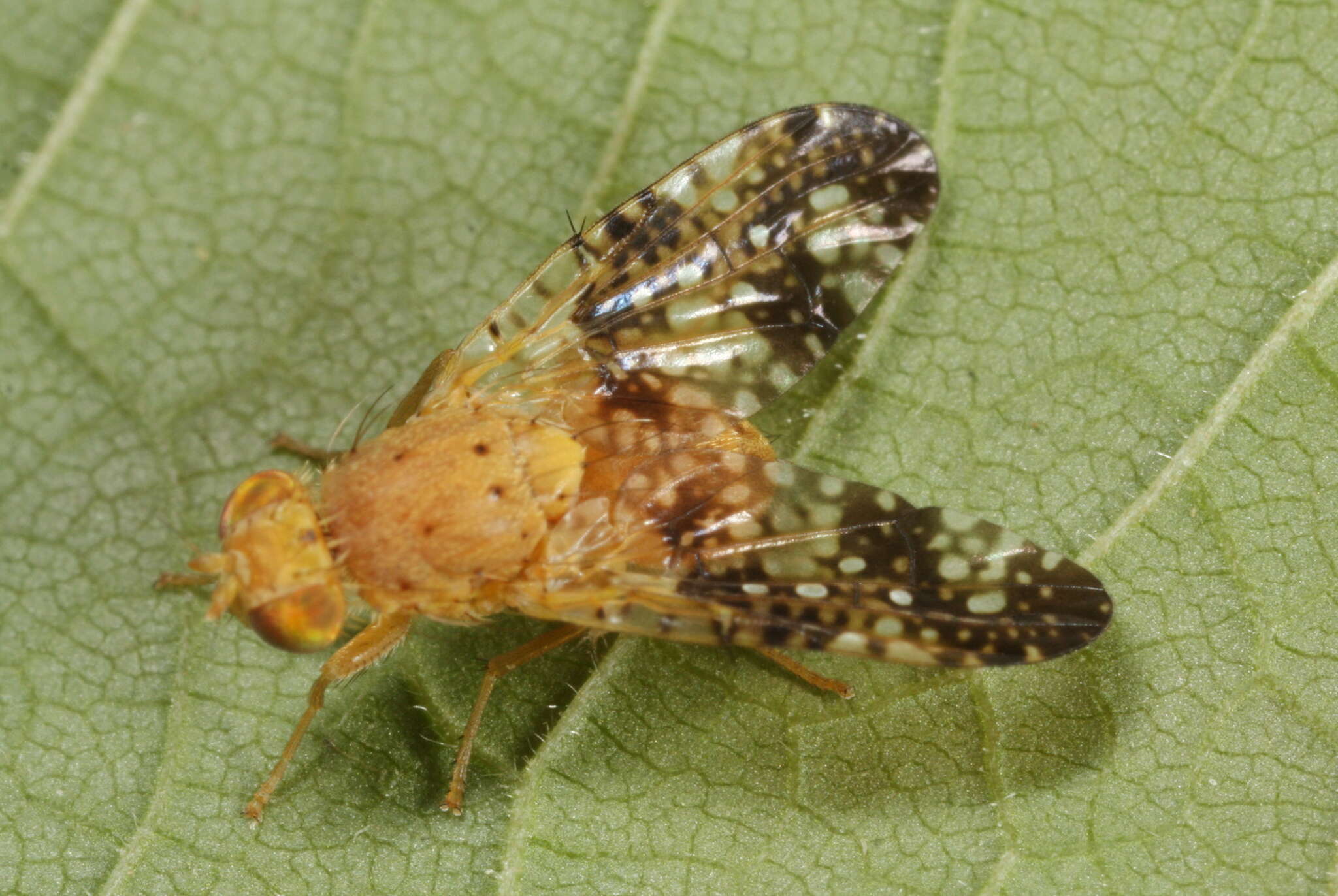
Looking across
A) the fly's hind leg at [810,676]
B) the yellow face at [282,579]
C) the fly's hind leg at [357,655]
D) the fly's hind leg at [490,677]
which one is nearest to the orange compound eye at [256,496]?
the yellow face at [282,579]

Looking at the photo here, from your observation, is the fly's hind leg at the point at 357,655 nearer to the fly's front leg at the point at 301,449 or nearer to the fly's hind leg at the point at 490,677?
the fly's hind leg at the point at 490,677

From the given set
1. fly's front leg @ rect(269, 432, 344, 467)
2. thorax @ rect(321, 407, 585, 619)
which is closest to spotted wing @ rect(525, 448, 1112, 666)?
thorax @ rect(321, 407, 585, 619)

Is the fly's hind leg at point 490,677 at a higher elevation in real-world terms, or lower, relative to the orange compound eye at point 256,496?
lower

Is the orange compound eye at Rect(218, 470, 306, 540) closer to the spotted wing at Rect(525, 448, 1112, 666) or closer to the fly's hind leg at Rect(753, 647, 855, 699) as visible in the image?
the spotted wing at Rect(525, 448, 1112, 666)

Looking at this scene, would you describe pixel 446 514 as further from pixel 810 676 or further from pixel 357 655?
pixel 810 676

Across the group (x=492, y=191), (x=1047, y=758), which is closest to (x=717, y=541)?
(x=1047, y=758)

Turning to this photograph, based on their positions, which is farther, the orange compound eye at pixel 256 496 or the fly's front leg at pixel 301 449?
the fly's front leg at pixel 301 449

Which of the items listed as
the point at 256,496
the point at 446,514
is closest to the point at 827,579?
the point at 446,514
